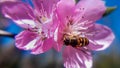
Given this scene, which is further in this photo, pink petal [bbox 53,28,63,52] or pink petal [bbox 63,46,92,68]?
pink petal [bbox 63,46,92,68]

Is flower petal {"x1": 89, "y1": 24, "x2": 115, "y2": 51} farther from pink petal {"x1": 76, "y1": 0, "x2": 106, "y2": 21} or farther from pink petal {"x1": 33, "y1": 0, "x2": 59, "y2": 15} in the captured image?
pink petal {"x1": 33, "y1": 0, "x2": 59, "y2": 15}

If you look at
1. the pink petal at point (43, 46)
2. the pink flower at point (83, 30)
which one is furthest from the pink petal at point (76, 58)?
the pink petal at point (43, 46)

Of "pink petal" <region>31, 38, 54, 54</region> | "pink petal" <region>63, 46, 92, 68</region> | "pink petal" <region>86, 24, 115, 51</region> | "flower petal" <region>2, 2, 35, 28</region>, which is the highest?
"flower petal" <region>2, 2, 35, 28</region>

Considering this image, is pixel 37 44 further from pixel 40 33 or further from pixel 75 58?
pixel 75 58

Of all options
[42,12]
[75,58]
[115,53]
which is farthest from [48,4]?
[115,53]

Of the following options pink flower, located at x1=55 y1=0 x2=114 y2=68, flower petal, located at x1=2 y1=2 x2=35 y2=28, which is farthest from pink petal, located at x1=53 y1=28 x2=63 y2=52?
flower petal, located at x1=2 y1=2 x2=35 y2=28

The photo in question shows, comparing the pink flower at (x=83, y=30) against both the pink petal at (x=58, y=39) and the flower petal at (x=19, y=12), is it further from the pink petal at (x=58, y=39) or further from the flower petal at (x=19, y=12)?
the flower petal at (x=19, y=12)
